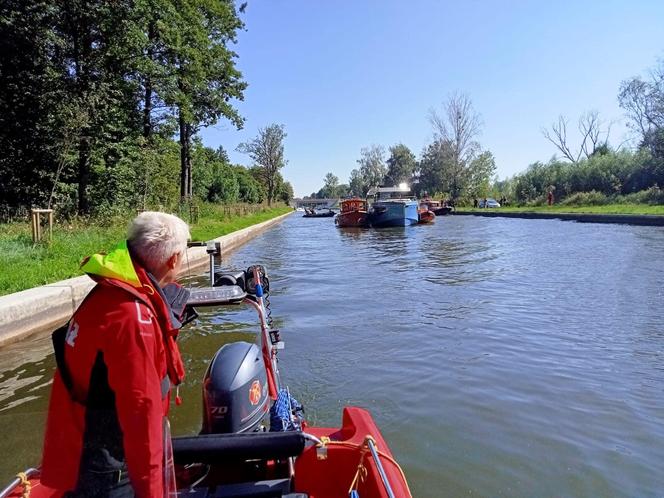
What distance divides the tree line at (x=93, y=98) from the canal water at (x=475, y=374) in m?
11.0

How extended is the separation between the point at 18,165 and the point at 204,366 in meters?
16.5

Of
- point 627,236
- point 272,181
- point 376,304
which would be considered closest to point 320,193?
point 272,181

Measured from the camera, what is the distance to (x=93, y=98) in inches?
680

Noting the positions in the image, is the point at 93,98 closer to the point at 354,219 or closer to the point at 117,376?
the point at 117,376

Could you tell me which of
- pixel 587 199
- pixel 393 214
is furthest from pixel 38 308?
pixel 587 199

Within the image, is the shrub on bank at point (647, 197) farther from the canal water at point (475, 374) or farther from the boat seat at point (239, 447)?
the boat seat at point (239, 447)

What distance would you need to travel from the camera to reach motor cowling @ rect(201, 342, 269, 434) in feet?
8.73

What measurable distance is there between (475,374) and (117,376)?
15.7 feet

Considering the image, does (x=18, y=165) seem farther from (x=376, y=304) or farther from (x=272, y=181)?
(x=272, y=181)

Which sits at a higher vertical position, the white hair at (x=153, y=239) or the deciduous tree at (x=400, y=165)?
the deciduous tree at (x=400, y=165)

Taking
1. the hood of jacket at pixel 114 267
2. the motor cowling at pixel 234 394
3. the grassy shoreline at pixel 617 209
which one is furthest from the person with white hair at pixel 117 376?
the grassy shoreline at pixel 617 209

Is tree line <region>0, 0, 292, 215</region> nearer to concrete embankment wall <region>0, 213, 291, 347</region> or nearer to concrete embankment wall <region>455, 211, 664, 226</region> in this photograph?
concrete embankment wall <region>0, 213, 291, 347</region>

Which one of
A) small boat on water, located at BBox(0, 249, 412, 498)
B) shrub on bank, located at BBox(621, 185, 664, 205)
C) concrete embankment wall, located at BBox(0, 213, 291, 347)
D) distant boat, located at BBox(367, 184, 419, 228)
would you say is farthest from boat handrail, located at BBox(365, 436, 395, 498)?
shrub on bank, located at BBox(621, 185, 664, 205)

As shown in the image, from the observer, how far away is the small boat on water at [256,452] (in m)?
2.25
